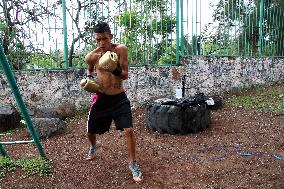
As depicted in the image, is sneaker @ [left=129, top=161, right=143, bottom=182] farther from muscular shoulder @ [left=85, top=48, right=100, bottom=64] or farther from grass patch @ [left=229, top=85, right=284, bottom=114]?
grass patch @ [left=229, top=85, right=284, bottom=114]

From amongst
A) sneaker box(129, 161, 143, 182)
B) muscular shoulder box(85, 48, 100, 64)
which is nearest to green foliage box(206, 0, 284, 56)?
muscular shoulder box(85, 48, 100, 64)

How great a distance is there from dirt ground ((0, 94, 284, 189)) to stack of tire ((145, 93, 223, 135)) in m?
0.12

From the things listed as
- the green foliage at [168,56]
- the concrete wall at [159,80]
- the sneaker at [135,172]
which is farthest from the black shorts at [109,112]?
the green foliage at [168,56]

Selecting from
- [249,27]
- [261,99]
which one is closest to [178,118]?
[261,99]

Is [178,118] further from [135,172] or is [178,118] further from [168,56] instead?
[168,56]

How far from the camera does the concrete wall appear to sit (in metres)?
5.88

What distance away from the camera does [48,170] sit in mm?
3480

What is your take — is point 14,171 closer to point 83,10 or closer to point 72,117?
point 72,117

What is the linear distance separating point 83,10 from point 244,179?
14.3 feet

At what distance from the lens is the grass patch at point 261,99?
20.9 ft

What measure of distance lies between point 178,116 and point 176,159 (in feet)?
3.64

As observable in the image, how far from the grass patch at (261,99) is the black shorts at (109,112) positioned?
11.9 feet

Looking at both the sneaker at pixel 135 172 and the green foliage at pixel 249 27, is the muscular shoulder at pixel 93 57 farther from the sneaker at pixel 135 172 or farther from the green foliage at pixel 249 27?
the green foliage at pixel 249 27

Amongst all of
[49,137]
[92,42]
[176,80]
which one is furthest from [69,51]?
[176,80]
